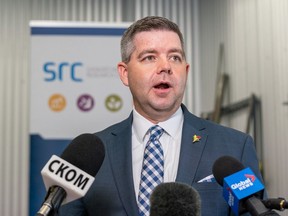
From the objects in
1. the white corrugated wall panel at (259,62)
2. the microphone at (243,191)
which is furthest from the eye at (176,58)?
the white corrugated wall panel at (259,62)

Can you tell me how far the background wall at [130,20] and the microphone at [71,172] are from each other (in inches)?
113

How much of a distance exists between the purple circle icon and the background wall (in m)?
1.49

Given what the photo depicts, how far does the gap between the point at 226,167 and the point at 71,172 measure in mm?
357

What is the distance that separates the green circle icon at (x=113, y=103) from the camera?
3.17 metres

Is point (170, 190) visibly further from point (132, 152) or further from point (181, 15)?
point (181, 15)

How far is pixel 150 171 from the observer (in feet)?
4.86

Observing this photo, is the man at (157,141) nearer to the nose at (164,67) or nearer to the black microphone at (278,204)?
the nose at (164,67)

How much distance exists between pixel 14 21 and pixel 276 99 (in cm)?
281

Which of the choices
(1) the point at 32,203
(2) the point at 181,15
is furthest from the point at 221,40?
(1) the point at 32,203

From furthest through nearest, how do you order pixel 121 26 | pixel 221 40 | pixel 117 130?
pixel 221 40
pixel 121 26
pixel 117 130

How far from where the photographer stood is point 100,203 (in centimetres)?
149

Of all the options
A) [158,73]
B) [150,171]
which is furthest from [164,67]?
[150,171]

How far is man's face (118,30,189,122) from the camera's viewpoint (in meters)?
1.56

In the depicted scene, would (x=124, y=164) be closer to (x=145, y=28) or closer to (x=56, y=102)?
(x=145, y=28)
